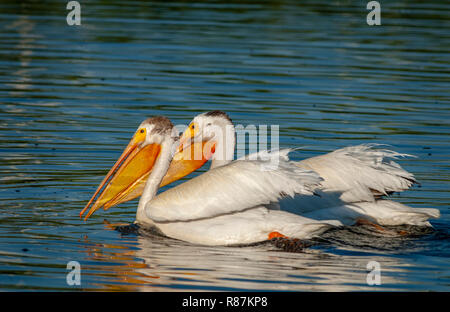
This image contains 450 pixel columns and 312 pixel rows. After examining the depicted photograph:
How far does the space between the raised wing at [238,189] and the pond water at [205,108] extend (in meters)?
0.29

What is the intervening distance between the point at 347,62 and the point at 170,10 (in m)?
6.81

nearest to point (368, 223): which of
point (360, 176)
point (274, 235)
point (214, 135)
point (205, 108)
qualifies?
point (360, 176)

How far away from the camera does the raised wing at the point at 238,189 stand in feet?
22.4

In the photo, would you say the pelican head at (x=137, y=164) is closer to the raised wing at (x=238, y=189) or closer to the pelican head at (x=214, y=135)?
the pelican head at (x=214, y=135)

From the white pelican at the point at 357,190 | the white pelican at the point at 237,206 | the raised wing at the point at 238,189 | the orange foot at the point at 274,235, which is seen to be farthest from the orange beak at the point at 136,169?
the orange foot at the point at 274,235

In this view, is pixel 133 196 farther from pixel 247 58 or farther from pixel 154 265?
pixel 247 58

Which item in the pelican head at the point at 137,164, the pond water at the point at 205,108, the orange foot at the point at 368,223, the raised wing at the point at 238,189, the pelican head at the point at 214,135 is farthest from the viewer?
the pelican head at the point at 214,135

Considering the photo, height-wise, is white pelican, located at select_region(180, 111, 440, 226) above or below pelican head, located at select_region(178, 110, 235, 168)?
below

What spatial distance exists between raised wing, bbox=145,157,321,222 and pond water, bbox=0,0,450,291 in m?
0.29

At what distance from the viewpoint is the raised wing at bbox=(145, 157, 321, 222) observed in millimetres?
6840

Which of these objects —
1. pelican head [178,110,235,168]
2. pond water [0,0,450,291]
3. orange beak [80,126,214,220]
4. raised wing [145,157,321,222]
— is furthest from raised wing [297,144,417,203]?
orange beak [80,126,214,220]

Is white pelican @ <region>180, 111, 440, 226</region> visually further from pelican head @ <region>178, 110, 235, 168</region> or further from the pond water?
pelican head @ <region>178, 110, 235, 168</region>

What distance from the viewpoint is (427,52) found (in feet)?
52.7
